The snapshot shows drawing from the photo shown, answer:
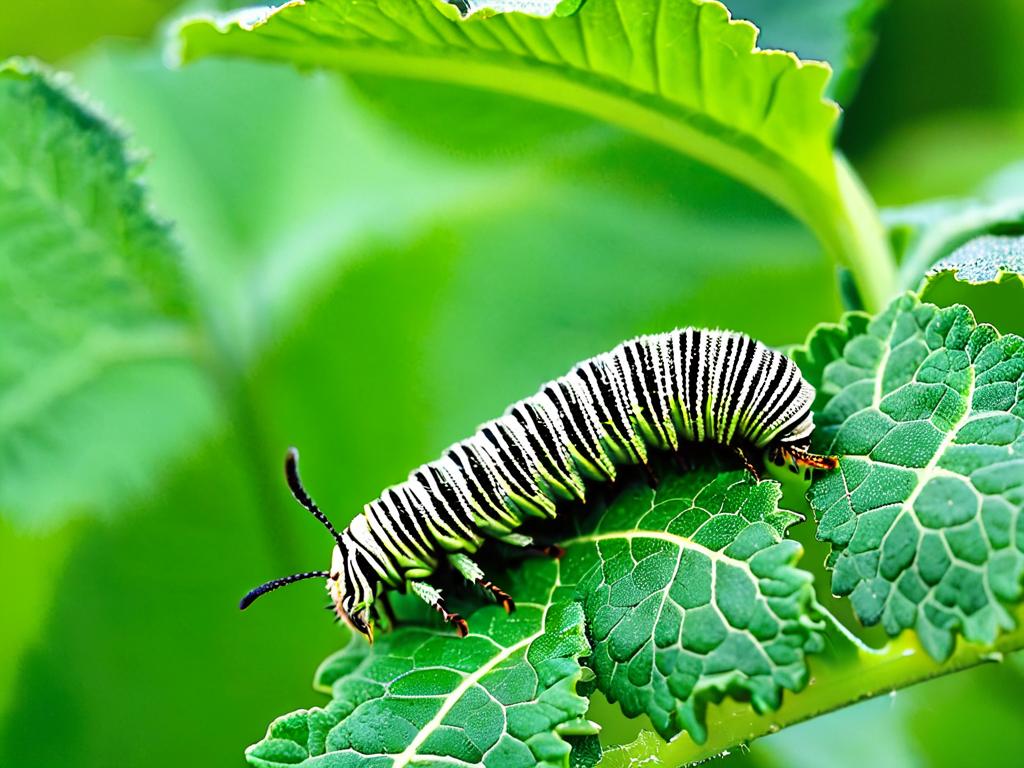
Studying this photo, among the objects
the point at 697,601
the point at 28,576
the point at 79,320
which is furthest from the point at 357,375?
the point at 697,601

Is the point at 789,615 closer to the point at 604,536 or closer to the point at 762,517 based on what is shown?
the point at 762,517

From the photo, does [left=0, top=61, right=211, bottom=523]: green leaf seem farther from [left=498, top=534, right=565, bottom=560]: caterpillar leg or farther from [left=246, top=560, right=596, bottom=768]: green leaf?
[left=246, top=560, right=596, bottom=768]: green leaf

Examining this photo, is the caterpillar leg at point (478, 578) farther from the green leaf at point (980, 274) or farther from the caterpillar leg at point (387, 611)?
the green leaf at point (980, 274)

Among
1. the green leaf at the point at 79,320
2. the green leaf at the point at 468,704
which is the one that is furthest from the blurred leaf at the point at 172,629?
the green leaf at the point at 468,704

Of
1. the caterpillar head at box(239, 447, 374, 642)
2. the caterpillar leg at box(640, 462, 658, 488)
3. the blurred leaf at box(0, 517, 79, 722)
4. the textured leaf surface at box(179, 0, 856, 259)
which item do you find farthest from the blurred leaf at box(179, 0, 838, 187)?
the blurred leaf at box(0, 517, 79, 722)

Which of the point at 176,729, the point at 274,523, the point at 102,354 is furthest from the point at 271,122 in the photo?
the point at 176,729

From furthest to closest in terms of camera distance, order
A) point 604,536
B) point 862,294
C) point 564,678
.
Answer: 1. point 862,294
2. point 604,536
3. point 564,678

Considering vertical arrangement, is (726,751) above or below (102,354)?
below

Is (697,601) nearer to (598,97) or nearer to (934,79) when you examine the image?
(598,97)
